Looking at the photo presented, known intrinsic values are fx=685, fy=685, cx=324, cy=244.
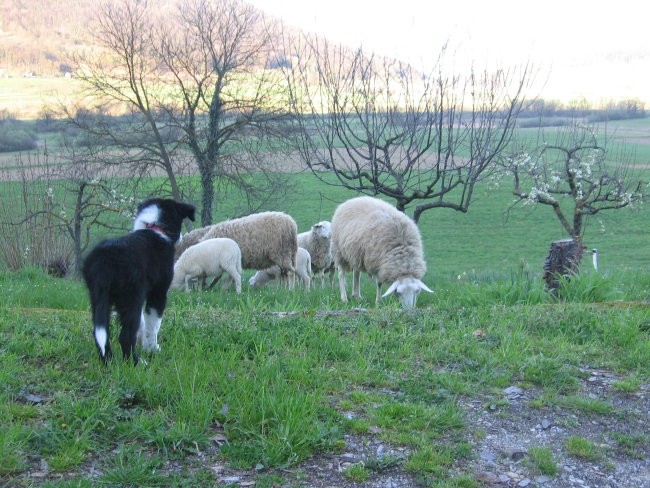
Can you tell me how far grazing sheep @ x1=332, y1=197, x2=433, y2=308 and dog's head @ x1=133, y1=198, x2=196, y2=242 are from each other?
14.1 ft

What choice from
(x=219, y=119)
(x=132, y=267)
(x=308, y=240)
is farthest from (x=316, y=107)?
(x=132, y=267)

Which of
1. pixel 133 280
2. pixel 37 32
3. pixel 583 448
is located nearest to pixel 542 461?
pixel 583 448

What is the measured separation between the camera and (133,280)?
4.82m

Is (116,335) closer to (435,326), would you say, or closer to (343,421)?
(343,421)

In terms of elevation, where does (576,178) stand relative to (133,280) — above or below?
below

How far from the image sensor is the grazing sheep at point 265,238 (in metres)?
14.9

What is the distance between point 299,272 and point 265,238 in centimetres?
132

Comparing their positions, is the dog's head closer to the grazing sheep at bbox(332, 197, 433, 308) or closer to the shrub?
the grazing sheep at bbox(332, 197, 433, 308)

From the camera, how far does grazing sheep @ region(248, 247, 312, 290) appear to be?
15.7m

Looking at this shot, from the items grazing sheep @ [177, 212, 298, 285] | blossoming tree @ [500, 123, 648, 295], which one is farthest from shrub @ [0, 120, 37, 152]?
blossoming tree @ [500, 123, 648, 295]

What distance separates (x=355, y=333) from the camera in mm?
6289

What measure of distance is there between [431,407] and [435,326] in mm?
2012

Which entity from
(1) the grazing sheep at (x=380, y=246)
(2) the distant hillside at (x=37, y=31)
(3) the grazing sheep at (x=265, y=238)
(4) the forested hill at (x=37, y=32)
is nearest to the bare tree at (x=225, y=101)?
(3) the grazing sheep at (x=265, y=238)

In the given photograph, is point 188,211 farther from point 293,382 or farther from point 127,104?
point 127,104
